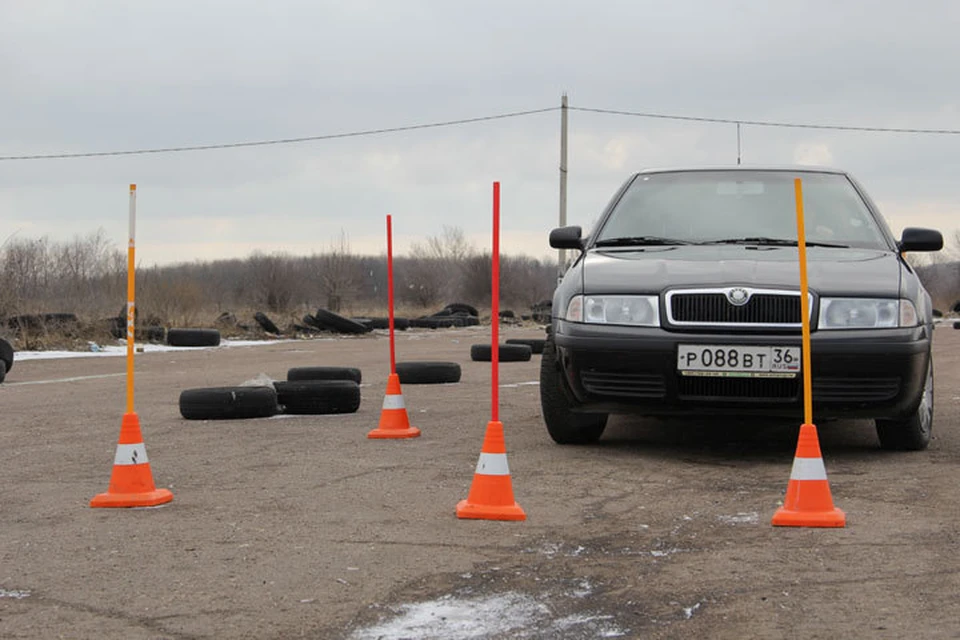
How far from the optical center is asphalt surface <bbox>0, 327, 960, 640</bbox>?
3.32 metres

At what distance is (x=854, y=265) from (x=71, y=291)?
2276 cm

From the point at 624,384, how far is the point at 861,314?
4.15 ft

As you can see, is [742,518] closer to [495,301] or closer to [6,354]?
[495,301]

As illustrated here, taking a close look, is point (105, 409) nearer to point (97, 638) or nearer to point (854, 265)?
point (854, 265)

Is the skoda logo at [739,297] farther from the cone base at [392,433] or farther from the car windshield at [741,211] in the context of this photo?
the cone base at [392,433]

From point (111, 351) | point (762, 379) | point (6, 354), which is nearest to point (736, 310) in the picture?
point (762, 379)

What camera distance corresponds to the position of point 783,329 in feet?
19.7

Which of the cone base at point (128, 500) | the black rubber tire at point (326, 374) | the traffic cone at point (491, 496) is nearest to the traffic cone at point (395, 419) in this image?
the cone base at point (128, 500)

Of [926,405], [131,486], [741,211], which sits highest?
[741,211]

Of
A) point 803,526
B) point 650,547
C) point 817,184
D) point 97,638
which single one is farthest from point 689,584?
point 817,184

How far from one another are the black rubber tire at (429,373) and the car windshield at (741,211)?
4.99m

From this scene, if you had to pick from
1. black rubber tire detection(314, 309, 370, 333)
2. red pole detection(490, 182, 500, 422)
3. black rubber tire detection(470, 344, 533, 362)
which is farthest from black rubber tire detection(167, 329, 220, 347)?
red pole detection(490, 182, 500, 422)

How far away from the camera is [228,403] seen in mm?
8641

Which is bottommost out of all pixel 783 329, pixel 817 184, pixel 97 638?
pixel 97 638
